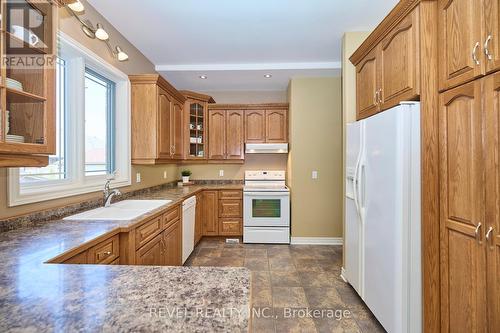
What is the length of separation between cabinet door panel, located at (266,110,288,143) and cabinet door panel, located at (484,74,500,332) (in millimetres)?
3198

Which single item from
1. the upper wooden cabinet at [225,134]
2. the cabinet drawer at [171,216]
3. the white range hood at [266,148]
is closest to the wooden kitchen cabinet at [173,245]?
the cabinet drawer at [171,216]

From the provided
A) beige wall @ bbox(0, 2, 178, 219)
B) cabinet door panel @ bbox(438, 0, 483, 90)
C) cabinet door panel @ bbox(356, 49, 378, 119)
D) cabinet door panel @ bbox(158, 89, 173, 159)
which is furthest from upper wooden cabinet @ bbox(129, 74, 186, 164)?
cabinet door panel @ bbox(438, 0, 483, 90)

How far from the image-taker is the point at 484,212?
4.10ft

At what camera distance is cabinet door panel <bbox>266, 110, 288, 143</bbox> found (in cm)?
438

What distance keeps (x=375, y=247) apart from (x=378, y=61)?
1496mm

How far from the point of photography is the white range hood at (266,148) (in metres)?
4.30

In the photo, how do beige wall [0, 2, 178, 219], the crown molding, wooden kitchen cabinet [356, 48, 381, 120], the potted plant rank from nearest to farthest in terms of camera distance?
beige wall [0, 2, 178, 219], wooden kitchen cabinet [356, 48, 381, 120], the crown molding, the potted plant

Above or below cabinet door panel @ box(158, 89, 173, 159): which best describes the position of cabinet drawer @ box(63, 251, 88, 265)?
below

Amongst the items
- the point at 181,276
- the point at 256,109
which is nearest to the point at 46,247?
the point at 181,276

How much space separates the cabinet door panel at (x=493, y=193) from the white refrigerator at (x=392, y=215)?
39cm

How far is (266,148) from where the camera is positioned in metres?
4.32

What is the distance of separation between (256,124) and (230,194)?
4.24 ft

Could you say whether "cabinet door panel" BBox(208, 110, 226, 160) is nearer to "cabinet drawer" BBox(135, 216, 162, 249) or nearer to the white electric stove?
the white electric stove

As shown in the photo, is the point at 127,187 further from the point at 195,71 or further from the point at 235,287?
the point at 235,287
